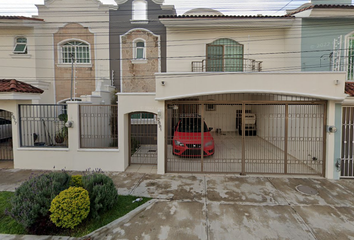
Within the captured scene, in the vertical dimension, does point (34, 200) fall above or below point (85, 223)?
above

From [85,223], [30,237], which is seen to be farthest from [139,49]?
[30,237]

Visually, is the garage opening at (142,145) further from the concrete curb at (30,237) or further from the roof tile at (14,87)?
the concrete curb at (30,237)

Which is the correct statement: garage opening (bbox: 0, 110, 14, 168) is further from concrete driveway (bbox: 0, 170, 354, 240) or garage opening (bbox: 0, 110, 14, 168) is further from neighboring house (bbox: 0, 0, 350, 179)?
concrete driveway (bbox: 0, 170, 354, 240)

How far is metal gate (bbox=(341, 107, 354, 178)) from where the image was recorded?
6.86 meters

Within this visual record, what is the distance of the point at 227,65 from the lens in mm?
11203

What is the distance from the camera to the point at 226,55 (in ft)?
36.6

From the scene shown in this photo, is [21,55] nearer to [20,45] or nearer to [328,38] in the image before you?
[20,45]

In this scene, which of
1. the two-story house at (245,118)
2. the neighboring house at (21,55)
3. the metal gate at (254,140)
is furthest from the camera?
the neighboring house at (21,55)

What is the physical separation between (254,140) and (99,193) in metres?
6.32

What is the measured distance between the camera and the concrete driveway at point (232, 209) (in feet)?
13.4

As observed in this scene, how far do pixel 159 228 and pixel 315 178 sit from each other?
18.9 ft

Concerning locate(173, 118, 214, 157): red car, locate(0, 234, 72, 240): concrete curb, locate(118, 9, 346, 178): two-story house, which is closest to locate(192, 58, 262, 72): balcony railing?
locate(118, 9, 346, 178): two-story house

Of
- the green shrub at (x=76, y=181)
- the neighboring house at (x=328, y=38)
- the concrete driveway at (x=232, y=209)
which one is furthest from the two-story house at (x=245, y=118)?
the green shrub at (x=76, y=181)

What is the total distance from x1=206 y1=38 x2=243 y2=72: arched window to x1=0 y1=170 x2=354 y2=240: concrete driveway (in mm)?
6357
